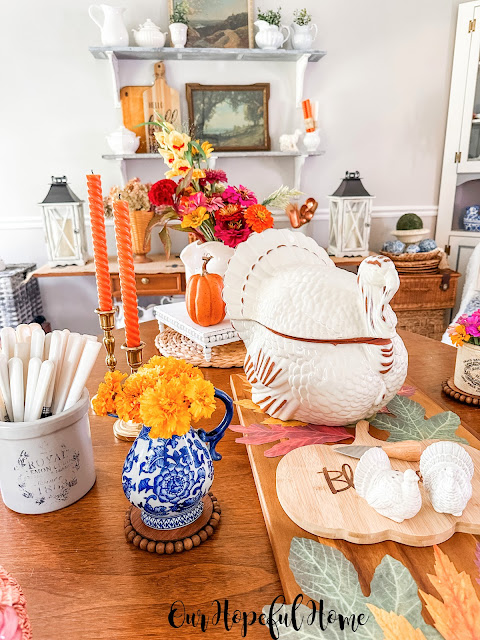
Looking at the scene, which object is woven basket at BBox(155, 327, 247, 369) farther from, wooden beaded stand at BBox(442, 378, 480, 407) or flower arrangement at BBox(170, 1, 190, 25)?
flower arrangement at BBox(170, 1, 190, 25)

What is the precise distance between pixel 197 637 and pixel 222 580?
7 centimetres

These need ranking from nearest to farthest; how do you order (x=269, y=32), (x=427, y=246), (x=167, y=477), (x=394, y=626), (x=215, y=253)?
(x=394, y=626) → (x=167, y=477) → (x=215, y=253) → (x=269, y=32) → (x=427, y=246)

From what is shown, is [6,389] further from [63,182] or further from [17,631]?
[63,182]

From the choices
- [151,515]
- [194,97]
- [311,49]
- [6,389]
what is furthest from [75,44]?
[151,515]

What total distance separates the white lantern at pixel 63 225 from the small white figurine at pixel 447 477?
88.0 inches

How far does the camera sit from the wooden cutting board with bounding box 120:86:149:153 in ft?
8.37

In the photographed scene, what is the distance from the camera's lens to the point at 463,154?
8.99 feet

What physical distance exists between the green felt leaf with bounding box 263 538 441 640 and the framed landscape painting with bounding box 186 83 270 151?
8.35ft

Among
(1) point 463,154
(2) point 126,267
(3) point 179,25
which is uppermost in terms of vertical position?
(3) point 179,25

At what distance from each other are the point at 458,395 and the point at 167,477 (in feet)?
1.98

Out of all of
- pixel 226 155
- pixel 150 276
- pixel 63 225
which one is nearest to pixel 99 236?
pixel 150 276

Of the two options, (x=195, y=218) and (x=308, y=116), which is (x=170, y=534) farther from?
(x=308, y=116)

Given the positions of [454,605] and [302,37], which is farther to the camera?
[302,37]

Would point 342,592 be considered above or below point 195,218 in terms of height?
below
